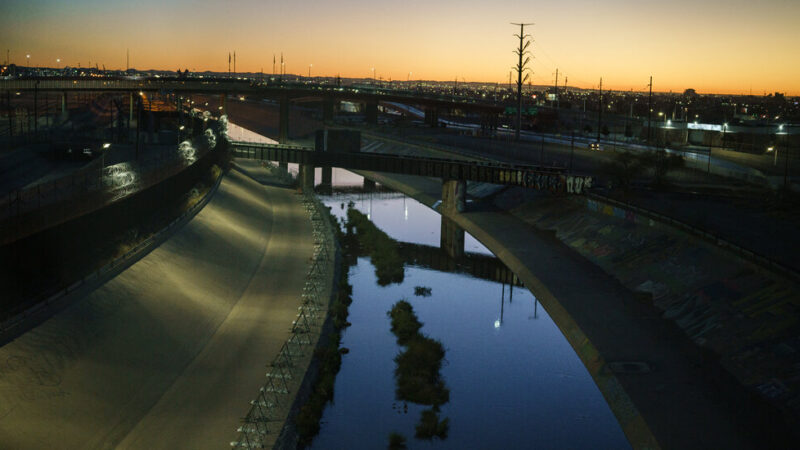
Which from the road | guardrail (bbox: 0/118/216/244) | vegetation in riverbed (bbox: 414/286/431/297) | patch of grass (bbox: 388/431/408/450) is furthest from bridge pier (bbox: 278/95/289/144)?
patch of grass (bbox: 388/431/408/450)

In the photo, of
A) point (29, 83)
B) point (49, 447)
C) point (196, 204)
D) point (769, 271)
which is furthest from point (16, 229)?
point (29, 83)

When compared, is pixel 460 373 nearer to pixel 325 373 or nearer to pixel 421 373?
pixel 421 373

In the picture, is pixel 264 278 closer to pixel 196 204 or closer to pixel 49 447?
pixel 196 204

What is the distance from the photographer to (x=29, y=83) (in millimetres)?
125750

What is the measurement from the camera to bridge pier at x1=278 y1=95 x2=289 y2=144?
13825 cm

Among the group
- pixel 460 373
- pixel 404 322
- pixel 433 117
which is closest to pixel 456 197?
pixel 404 322

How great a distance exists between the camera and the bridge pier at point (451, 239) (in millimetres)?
64650

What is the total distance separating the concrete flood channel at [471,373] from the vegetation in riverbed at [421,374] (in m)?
0.30

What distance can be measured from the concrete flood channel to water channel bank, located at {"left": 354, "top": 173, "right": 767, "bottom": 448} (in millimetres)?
1054

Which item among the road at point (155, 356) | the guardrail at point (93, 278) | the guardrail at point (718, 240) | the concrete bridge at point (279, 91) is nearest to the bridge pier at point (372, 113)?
the concrete bridge at point (279, 91)

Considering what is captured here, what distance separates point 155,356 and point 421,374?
35.9 ft

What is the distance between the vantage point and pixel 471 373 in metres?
36.7

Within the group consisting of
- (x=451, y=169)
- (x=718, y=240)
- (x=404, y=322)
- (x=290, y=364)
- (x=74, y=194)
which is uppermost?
(x=74, y=194)

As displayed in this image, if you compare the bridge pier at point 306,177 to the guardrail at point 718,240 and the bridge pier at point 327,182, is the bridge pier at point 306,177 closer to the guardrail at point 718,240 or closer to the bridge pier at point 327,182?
the bridge pier at point 327,182
